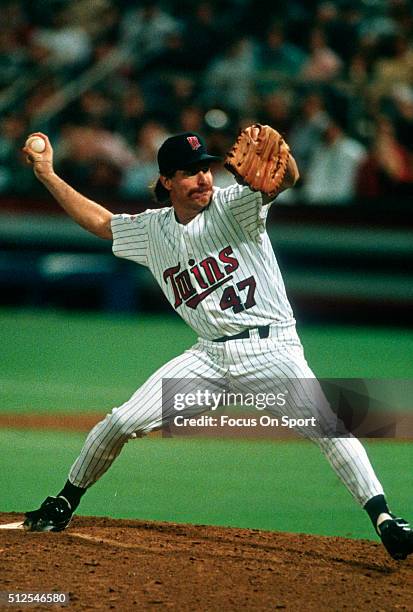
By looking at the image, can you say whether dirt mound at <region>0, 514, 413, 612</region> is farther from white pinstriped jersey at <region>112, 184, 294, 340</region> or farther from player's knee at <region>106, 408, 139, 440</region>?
white pinstriped jersey at <region>112, 184, 294, 340</region>

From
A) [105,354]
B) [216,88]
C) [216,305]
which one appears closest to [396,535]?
[216,305]

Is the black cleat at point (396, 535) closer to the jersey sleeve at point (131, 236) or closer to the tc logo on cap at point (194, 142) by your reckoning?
the jersey sleeve at point (131, 236)

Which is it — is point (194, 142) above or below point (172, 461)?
above

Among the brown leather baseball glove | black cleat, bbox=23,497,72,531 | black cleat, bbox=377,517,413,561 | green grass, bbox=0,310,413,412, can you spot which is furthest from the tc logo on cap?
green grass, bbox=0,310,413,412

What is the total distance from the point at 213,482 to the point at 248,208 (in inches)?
84.6

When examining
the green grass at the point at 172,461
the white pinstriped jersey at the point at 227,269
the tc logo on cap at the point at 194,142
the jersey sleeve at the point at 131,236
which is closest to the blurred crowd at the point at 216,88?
the green grass at the point at 172,461

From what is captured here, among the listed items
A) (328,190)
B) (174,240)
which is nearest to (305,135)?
(328,190)

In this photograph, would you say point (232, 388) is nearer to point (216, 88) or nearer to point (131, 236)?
point (131, 236)

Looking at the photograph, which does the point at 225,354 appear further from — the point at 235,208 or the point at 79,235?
the point at 79,235

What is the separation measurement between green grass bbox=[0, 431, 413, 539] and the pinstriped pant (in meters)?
0.78

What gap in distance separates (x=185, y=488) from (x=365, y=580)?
2.02 meters

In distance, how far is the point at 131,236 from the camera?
18.3ft

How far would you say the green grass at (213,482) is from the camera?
5988 mm

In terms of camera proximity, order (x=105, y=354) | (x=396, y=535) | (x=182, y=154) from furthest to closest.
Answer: (x=105, y=354)
(x=182, y=154)
(x=396, y=535)
